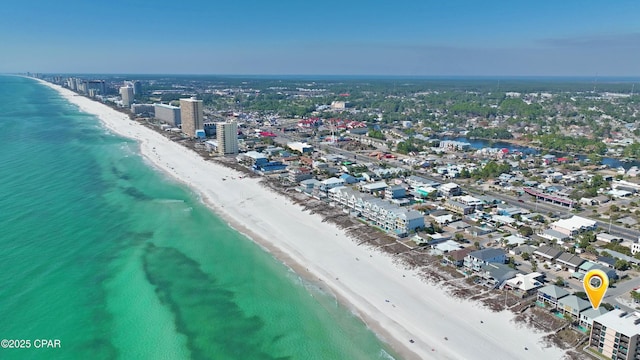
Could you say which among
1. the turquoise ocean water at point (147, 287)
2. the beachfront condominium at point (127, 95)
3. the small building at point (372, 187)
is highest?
the beachfront condominium at point (127, 95)

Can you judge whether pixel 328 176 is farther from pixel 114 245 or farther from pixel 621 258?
pixel 621 258

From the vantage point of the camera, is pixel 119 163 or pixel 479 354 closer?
pixel 479 354

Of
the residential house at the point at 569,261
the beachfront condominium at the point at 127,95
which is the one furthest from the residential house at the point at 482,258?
the beachfront condominium at the point at 127,95

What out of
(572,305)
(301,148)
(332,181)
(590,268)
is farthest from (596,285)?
A: (301,148)

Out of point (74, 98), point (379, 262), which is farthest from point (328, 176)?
A: point (74, 98)

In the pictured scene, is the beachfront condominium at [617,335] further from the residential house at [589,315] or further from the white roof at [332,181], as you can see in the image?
the white roof at [332,181]

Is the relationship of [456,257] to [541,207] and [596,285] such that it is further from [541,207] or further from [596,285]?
[541,207]

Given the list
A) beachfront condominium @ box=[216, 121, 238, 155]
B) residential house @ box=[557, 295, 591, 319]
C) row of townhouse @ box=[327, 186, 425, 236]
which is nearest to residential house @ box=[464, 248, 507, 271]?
residential house @ box=[557, 295, 591, 319]

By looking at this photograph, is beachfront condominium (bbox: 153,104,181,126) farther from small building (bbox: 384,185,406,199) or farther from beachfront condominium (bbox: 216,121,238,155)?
small building (bbox: 384,185,406,199)
